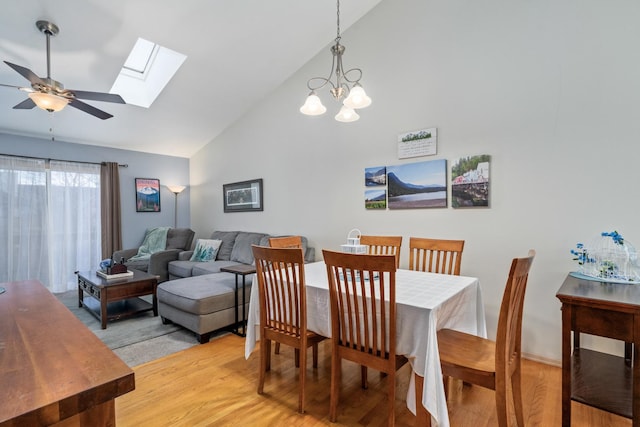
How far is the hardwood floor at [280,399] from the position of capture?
1758 mm

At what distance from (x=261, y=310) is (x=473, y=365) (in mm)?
1297

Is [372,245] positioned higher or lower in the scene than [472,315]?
higher

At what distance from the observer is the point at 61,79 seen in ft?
10.6

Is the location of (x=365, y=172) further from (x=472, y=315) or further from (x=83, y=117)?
(x=83, y=117)

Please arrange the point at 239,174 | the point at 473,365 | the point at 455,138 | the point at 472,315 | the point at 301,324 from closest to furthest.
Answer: the point at 473,365
the point at 301,324
the point at 472,315
the point at 455,138
the point at 239,174

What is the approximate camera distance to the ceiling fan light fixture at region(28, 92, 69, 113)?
238 centimetres

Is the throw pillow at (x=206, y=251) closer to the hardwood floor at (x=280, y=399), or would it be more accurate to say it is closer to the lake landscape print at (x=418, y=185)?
the hardwood floor at (x=280, y=399)

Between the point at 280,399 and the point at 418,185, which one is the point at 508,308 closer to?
the point at 280,399

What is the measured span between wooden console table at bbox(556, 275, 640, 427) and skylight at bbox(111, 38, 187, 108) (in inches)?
158

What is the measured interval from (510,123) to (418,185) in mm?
890

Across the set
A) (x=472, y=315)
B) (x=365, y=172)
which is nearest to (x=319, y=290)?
(x=472, y=315)

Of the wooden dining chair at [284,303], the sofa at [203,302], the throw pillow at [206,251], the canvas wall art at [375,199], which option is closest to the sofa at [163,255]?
the throw pillow at [206,251]

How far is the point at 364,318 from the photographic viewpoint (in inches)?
63.2

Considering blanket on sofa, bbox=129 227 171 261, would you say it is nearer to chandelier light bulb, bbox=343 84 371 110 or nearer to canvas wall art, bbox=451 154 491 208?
chandelier light bulb, bbox=343 84 371 110
